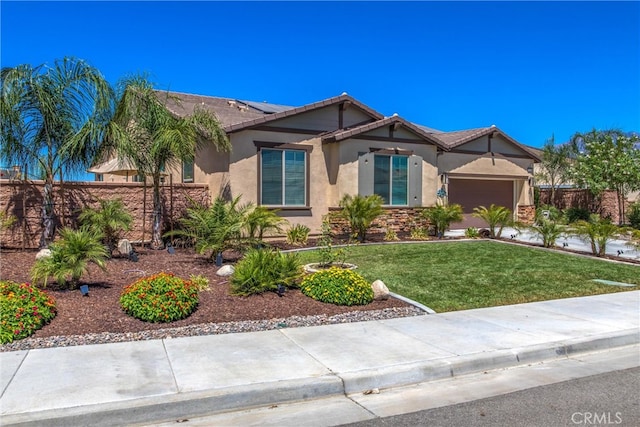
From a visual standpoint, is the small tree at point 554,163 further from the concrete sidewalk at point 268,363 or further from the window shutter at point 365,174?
the concrete sidewalk at point 268,363

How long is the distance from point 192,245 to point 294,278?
5.37 meters

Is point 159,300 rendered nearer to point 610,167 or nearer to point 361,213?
point 361,213

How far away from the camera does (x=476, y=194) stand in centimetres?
2233

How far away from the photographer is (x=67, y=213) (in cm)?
1305

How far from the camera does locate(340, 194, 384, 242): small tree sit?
51.2 ft

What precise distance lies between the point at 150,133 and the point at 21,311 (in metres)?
7.34

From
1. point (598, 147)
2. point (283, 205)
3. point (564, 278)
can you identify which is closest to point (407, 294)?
point (564, 278)

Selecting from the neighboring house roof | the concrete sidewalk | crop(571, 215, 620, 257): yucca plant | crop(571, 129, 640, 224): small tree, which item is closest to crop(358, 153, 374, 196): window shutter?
the neighboring house roof

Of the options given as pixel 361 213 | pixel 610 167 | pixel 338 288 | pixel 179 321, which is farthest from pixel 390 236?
pixel 610 167

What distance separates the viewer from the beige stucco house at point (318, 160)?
51.3 ft

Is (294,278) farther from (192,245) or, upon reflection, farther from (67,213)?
(67,213)

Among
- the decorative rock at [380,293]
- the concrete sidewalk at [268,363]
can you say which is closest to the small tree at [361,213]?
the decorative rock at [380,293]

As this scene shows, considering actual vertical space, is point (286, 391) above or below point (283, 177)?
below

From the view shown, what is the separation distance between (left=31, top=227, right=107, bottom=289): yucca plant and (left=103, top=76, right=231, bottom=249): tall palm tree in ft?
14.3
